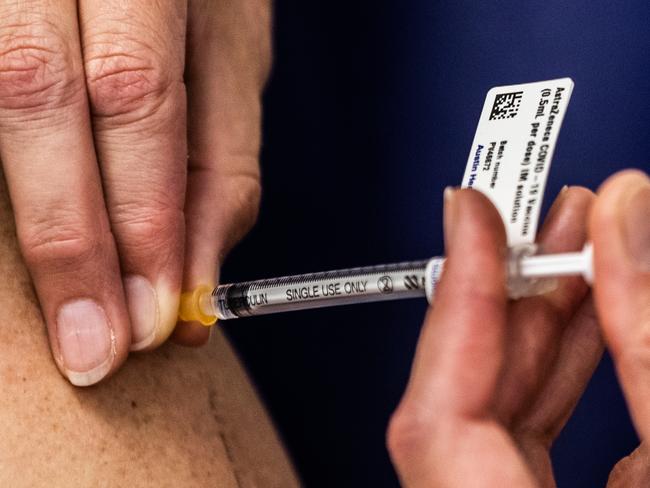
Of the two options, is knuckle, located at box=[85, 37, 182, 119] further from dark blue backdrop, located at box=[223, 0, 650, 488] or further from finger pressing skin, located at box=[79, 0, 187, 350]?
dark blue backdrop, located at box=[223, 0, 650, 488]

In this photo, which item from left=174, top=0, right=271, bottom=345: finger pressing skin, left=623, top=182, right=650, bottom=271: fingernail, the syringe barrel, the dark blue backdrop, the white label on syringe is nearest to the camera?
left=623, top=182, right=650, bottom=271: fingernail

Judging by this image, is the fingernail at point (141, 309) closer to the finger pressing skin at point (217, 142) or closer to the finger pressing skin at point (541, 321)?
the finger pressing skin at point (217, 142)

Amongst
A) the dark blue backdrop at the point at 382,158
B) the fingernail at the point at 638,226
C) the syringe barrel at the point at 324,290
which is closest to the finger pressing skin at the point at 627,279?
the fingernail at the point at 638,226

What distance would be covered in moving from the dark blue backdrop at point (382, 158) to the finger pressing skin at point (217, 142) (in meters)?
0.28

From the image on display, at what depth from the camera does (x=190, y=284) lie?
88 centimetres

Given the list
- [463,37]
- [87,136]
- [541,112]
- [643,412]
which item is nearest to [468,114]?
[463,37]

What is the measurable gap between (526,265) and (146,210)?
385mm

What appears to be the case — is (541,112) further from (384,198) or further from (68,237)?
(384,198)

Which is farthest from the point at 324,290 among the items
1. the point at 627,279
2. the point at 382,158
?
the point at 382,158

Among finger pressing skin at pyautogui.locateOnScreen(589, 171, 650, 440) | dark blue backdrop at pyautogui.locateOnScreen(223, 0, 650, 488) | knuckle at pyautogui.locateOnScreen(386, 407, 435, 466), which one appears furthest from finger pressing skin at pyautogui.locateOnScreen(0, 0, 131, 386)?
dark blue backdrop at pyautogui.locateOnScreen(223, 0, 650, 488)

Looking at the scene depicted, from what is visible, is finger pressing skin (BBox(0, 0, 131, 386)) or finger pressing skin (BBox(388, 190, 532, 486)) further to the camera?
finger pressing skin (BBox(0, 0, 131, 386))

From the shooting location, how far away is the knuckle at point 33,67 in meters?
0.73

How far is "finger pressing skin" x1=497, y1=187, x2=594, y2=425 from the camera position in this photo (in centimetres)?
71

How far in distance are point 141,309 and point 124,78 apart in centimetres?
23
